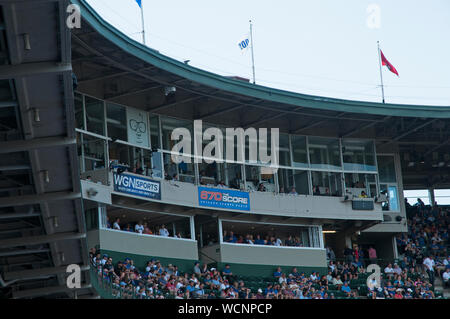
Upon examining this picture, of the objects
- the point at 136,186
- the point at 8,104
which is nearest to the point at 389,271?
the point at 136,186

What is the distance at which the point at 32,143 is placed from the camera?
35.3 feet

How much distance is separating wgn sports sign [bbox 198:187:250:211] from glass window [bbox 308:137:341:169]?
→ 437 centimetres

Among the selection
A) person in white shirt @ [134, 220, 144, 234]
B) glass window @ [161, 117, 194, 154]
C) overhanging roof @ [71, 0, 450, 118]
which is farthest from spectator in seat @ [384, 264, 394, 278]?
person in white shirt @ [134, 220, 144, 234]

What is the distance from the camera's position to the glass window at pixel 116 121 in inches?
1059

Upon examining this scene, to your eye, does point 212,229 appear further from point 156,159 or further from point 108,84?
point 108,84

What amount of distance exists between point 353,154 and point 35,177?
2347 cm

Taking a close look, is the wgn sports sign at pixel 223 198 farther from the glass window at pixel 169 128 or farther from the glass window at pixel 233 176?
the glass window at pixel 169 128

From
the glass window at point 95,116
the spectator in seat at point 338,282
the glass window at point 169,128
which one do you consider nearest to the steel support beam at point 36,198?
the glass window at point 95,116

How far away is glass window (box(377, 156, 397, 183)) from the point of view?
A: 35281 mm

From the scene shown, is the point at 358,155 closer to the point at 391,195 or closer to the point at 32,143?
the point at 391,195

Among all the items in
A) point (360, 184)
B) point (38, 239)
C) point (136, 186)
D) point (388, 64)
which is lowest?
point (38, 239)

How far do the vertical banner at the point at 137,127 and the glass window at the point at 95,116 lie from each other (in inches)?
47.3

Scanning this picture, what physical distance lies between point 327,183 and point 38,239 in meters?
20.7
